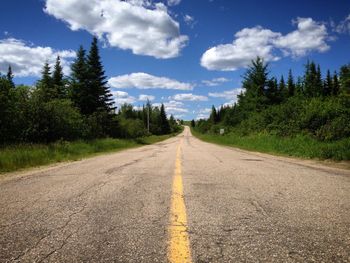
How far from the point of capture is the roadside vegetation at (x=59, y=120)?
14.5 metres

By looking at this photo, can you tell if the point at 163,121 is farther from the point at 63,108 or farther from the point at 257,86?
the point at 63,108

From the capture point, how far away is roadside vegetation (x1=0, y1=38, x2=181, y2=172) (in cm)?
1448

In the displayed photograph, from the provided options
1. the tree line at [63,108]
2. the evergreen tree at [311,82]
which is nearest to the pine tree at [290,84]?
the evergreen tree at [311,82]

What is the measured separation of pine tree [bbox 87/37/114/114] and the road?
1226 inches

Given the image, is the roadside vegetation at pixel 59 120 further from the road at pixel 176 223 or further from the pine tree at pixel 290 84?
the pine tree at pixel 290 84

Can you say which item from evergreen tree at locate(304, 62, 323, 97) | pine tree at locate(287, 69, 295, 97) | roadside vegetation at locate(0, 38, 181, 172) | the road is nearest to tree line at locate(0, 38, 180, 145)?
roadside vegetation at locate(0, 38, 181, 172)

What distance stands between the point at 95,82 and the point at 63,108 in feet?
45.3

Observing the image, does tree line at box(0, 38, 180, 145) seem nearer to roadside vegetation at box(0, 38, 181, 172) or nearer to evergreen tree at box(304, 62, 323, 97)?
roadside vegetation at box(0, 38, 181, 172)

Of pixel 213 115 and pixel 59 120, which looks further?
pixel 213 115

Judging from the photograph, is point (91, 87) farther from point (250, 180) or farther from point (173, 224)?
point (173, 224)

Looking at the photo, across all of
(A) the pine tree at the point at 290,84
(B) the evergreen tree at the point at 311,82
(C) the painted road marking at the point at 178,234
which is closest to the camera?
(C) the painted road marking at the point at 178,234

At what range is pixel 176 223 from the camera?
3385mm

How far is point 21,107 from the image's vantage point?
18.3 meters

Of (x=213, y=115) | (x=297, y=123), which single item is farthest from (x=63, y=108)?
(x=213, y=115)
